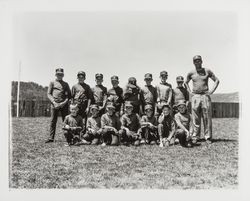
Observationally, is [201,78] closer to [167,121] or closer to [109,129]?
[167,121]

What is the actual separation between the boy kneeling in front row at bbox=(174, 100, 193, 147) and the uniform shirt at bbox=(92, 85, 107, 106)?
138 cm

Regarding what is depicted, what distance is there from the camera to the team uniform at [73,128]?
7211 mm

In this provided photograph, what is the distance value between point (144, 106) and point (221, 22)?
205 centimetres

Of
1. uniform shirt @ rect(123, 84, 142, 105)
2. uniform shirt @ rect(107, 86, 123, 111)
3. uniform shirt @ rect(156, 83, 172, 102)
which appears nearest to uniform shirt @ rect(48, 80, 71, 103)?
uniform shirt @ rect(107, 86, 123, 111)

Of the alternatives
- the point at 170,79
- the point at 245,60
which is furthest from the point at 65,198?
the point at 245,60

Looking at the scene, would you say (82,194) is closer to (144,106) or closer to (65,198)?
(65,198)

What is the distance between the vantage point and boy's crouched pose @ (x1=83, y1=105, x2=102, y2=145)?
24.0ft

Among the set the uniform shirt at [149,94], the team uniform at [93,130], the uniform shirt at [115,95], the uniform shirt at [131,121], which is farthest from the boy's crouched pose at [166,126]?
the team uniform at [93,130]

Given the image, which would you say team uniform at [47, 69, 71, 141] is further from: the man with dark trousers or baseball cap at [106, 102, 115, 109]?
baseball cap at [106, 102, 115, 109]

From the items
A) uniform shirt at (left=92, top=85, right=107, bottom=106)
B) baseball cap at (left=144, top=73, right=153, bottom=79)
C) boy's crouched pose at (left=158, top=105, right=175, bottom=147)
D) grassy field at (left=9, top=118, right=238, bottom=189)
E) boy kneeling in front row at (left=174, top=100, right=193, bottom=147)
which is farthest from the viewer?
uniform shirt at (left=92, top=85, right=107, bottom=106)

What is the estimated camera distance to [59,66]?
7.43 metres

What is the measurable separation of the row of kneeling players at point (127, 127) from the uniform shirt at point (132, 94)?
0.38ft

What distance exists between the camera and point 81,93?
746 cm

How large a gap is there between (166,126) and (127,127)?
0.71 m
